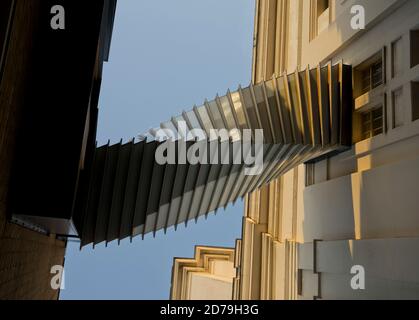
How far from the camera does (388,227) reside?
846 cm

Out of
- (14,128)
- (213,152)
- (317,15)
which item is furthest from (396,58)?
(14,128)

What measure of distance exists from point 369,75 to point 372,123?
1239 millimetres

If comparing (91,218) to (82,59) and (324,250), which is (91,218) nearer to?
(82,59)

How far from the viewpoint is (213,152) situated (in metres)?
9.12

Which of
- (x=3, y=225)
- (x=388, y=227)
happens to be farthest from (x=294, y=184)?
(x=3, y=225)

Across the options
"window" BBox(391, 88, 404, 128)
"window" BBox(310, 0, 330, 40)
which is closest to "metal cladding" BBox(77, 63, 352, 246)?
"window" BBox(391, 88, 404, 128)

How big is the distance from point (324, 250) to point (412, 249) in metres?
3.66

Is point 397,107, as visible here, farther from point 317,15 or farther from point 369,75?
point 317,15

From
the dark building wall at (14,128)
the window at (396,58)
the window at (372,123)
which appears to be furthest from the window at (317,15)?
the dark building wall at (14,128)

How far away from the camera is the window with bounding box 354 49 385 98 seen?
10375 mm

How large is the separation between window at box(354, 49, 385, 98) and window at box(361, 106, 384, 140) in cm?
54

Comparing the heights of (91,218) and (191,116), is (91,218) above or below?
below

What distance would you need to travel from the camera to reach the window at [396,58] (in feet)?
29.8

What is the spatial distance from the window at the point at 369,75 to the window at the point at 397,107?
906 millimetres
